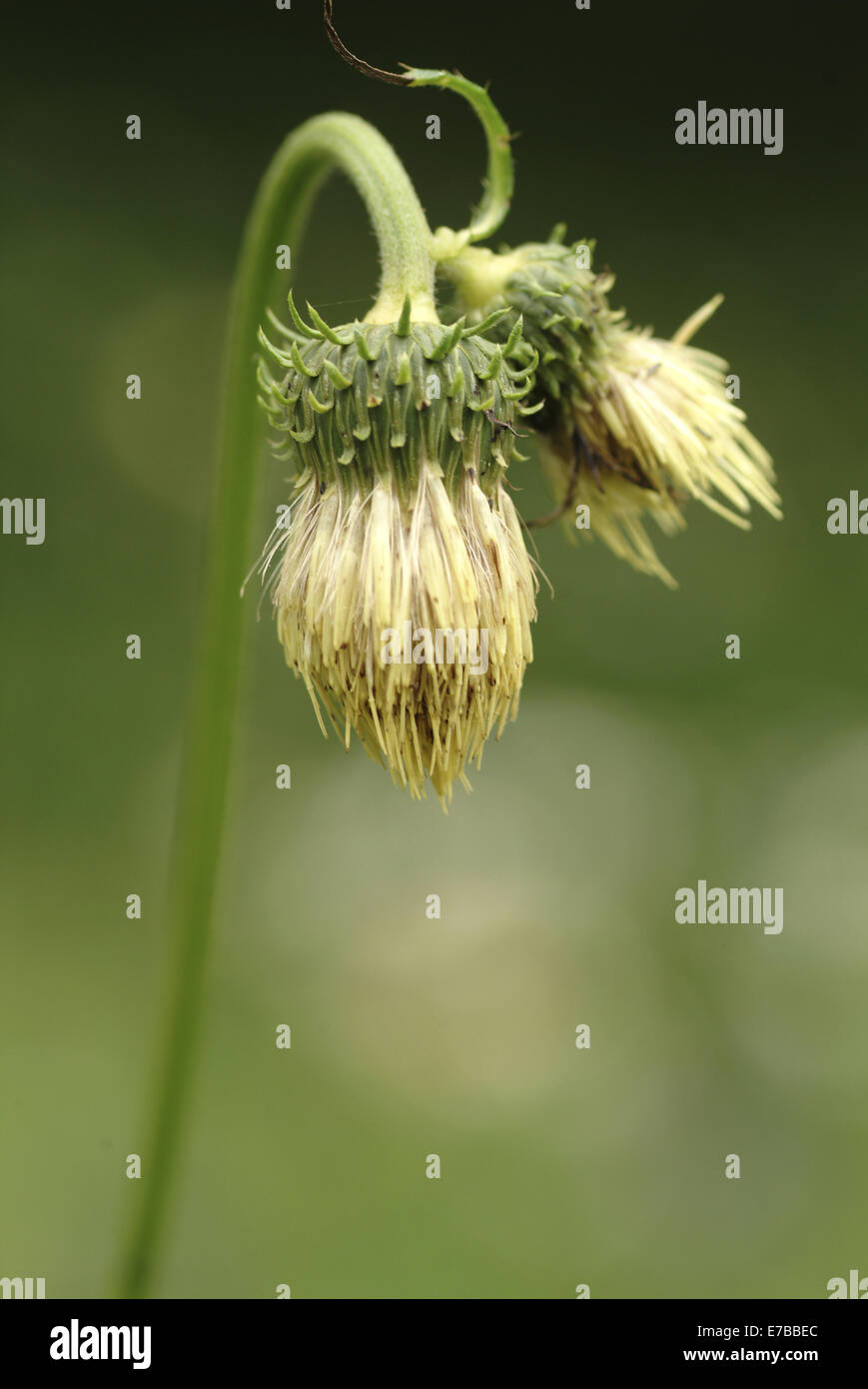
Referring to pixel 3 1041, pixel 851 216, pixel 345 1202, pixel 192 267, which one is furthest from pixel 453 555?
pixel 851 216

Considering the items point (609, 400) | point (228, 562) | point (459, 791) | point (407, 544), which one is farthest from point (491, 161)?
point (459, 791)

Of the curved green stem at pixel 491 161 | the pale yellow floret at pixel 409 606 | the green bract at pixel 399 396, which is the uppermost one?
the curved green stem at pixel 491 161

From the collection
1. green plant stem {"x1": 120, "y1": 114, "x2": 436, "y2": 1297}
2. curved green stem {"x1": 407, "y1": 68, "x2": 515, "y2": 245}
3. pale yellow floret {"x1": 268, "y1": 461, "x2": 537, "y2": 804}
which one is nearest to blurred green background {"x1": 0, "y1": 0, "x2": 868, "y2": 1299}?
green plant stem {"x1": 120, "y1": 114, "x2": 436, "y2": 1297}

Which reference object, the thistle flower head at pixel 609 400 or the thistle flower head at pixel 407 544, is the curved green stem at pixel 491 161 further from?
the thistle flower head at pixel 407 544

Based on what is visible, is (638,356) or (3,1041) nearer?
(638,356)

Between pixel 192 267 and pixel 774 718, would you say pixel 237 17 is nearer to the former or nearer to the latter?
pixel 192 267

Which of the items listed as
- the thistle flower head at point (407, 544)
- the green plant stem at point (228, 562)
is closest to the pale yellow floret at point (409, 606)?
the thistle flower head at point (407, 544)
